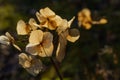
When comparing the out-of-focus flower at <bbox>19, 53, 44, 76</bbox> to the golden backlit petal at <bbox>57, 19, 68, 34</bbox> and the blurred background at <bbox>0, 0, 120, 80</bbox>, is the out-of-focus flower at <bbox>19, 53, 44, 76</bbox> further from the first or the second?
the blurred background at <bbox>0, 0, 120, 80</bbox>

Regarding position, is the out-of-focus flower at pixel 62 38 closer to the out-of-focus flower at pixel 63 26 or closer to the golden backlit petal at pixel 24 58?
the out-of-focus flower at pixel 63 26

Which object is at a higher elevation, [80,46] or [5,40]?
[5,40]

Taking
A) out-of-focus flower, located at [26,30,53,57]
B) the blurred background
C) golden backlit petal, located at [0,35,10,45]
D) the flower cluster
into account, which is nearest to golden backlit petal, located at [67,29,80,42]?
the flower cluster

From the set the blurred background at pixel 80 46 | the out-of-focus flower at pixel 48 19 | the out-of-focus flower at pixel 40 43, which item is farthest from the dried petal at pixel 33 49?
the blurred background at pixel 80 46

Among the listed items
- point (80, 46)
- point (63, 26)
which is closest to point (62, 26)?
point (63, 26)

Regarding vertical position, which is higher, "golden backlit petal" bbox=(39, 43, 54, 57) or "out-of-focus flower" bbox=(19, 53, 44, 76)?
"golden backlit petal" bbox=(39, 43, 54, 57)

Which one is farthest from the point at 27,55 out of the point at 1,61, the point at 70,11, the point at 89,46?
the point at 1,61

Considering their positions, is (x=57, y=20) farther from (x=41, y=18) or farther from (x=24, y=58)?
(x=24, y=58)
